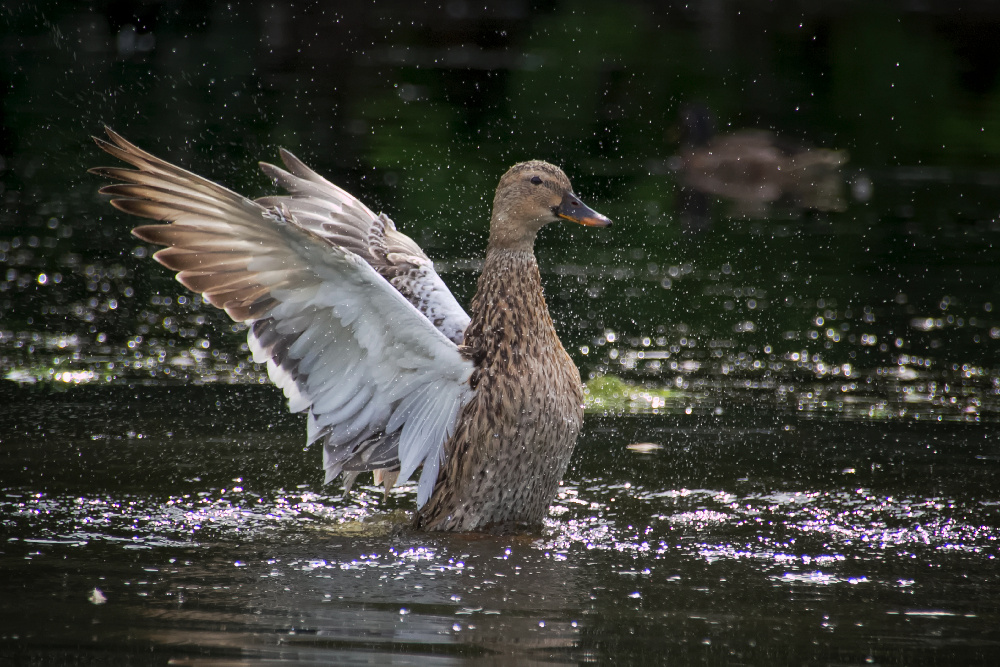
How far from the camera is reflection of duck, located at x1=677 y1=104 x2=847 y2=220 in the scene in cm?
1420

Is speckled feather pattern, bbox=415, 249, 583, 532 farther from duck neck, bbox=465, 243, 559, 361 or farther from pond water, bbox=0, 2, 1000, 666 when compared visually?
pond water, bbox=0, 2, 1000, 666

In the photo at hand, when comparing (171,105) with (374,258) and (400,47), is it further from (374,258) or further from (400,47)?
(374,258)

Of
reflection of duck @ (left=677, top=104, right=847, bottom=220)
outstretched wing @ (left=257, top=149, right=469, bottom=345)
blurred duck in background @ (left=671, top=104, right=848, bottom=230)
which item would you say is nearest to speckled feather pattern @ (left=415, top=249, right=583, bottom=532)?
outstretched wing @ (left=257, top=149, right=469, bottom=345)

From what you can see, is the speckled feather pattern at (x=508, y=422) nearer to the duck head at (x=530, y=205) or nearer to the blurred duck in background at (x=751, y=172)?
the duck head at (x=530, y=205)

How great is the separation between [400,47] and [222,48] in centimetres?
368

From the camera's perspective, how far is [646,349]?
28.1 feet

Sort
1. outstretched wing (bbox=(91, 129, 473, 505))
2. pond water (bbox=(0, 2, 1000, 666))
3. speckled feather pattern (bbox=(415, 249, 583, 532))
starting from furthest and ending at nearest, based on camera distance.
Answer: speckled feather pattern (bbox=(415, 249, 583, 532)), outstretched wing (bbox=(91, 129, 473, 505)), pond water (bbox=(0, 2, 1000, 666))

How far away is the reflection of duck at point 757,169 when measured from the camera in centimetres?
1420

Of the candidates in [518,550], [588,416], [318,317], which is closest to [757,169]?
[588,416]

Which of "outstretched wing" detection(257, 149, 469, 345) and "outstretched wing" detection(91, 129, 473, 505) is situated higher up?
"outstretched wing" detection(257, 149, 469, 345)

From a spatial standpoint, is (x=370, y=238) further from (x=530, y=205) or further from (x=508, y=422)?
(x=508, y=422)

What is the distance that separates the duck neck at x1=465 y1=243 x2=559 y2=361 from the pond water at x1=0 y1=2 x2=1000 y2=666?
2.84 feet

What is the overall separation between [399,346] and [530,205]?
3.36 feet

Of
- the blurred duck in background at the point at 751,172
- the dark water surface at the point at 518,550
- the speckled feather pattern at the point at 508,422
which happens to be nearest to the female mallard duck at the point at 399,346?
the speckled feather pattern at the point at 508,422
